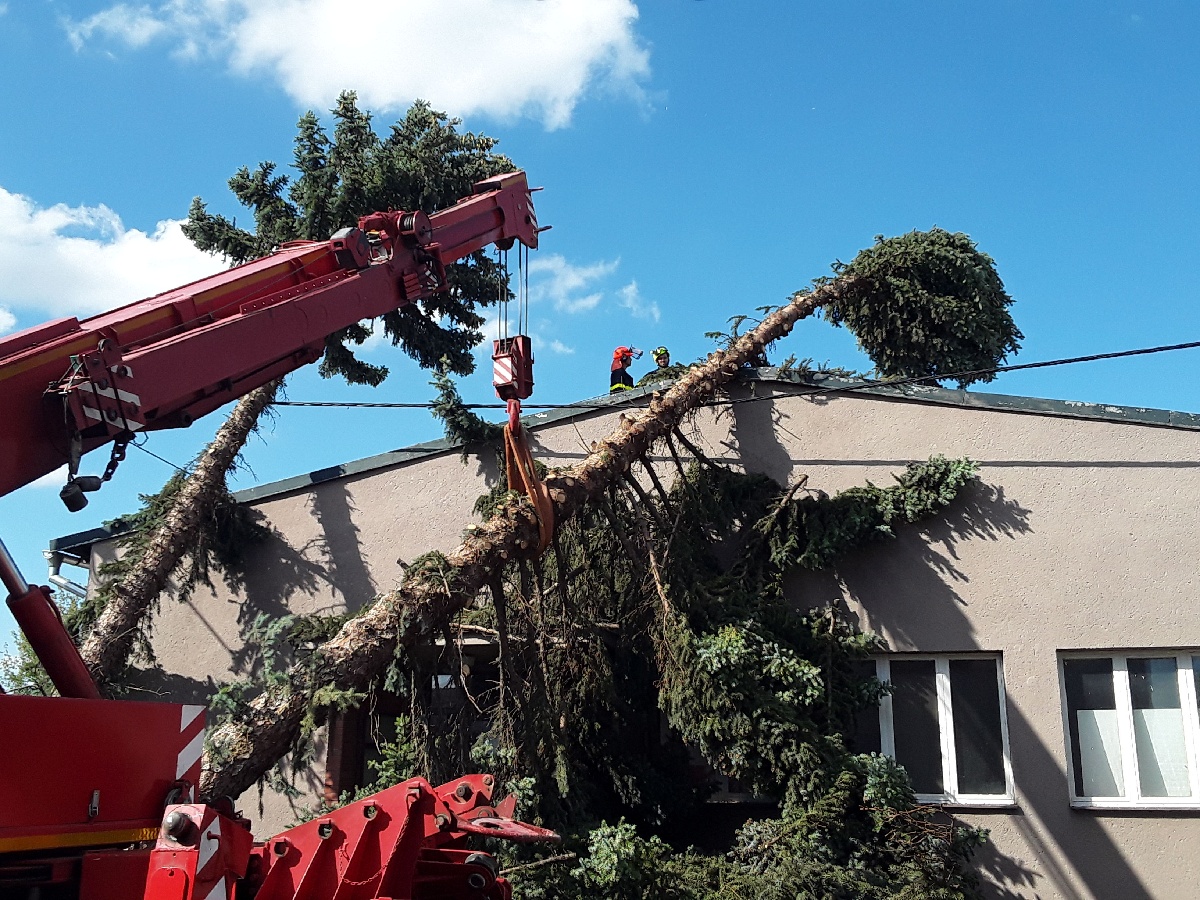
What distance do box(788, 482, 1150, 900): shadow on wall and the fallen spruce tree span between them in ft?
4.63

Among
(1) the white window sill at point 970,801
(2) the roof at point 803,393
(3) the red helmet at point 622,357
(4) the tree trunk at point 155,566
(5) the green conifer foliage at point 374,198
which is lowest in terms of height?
(1) the white window sill at point 970,801

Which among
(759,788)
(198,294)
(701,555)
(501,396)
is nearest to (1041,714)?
(759,788)

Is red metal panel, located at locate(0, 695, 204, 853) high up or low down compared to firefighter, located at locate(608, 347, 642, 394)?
down

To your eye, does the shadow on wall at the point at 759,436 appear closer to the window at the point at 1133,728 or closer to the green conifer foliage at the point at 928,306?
the green conifer foliage at the point at 928,306

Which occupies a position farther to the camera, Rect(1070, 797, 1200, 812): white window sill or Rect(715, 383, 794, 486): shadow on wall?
Rect(715, 383, 794, 486): shadow on wall

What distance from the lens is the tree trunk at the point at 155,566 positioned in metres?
9.93

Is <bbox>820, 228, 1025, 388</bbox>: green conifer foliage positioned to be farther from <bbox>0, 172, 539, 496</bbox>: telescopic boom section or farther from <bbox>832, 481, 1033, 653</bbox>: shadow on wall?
<bbox>0, 172, 539, 496</bbox>: telescopic boom section

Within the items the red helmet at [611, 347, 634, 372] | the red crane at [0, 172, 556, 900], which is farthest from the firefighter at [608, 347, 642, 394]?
the red crane at [0, 172, 556, 900]

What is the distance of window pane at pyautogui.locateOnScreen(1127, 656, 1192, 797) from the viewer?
28.3 ft

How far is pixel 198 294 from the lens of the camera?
238 inches

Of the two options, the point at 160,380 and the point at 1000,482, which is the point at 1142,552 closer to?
the point at 1000,482

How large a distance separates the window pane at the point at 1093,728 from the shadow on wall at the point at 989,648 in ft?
0.89

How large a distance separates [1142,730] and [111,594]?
9387 mm

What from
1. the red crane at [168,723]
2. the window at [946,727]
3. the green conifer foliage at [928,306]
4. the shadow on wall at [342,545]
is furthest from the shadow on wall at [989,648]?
the red crane at [168,723]
